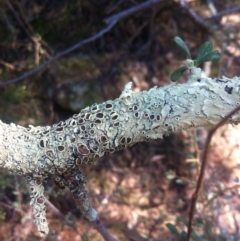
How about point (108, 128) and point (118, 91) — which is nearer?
point (108, 128)

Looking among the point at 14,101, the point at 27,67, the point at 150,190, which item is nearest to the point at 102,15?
the point at 27,67

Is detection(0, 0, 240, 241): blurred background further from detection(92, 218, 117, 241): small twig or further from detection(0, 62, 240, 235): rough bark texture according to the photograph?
detection(0, 62, 240, 235): rough bark texture

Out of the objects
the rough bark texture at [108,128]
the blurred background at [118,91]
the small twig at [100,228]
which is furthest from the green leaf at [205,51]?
the blurred background at [118,91]

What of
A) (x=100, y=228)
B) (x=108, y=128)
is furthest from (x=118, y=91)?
(x=108, y=128)

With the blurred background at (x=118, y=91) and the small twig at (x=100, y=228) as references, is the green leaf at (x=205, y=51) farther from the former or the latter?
the blurred background at (x=118, y=91)

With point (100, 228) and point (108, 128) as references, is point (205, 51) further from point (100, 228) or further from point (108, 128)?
point (100, 228)

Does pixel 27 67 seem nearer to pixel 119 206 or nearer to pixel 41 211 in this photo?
pixel 119 206

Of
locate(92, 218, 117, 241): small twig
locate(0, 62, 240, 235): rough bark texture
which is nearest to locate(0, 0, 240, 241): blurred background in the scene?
locate(92, 218, 117, 241): small twig

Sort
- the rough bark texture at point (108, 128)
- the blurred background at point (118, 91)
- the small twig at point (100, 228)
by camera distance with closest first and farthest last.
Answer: the rough bark texture at point (108, 128)
the small twig at point (100, 228)
the blurred background at point (118, 91)
